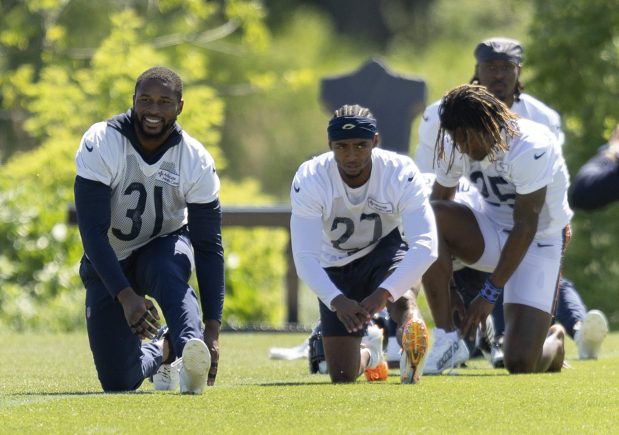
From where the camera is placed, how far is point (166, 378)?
732 centimetres

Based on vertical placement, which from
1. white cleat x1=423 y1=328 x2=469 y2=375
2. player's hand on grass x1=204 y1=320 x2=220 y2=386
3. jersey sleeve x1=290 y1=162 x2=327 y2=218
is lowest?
white cleat x1=423 y1=328 x2=469 y2=375

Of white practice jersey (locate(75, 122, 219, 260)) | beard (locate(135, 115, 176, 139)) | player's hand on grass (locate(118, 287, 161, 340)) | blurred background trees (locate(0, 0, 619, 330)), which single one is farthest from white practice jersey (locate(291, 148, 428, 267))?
blurred background trees (locate(0, 0, 619, 330))

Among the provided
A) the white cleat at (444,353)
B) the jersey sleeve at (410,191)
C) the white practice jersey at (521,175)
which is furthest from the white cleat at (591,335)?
the jersey sleeve at (410,191)

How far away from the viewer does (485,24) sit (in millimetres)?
34531

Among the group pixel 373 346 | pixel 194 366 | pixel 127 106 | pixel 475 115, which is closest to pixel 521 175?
pixel 475 115

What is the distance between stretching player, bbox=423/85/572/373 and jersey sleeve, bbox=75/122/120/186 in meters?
1.91

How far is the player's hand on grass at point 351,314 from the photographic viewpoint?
701cm

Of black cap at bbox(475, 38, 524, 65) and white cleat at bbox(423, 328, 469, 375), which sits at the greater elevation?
black cap at bbox(475, 38, 524, 65)

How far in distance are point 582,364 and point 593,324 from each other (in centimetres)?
35

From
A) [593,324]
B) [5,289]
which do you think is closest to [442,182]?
[593,324]

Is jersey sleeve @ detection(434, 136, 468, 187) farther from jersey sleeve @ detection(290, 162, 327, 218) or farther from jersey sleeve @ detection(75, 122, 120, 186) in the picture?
jersey sleeve @ detection(75, 122, 120, 186)

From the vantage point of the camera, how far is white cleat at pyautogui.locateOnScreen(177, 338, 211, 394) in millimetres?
6363

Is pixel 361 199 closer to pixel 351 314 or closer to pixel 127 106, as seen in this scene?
pixel 351 314

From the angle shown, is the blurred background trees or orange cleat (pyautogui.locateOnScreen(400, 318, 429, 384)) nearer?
orange cleat (pyautogui.locateOnScreen(400, 318, 429, 384))
